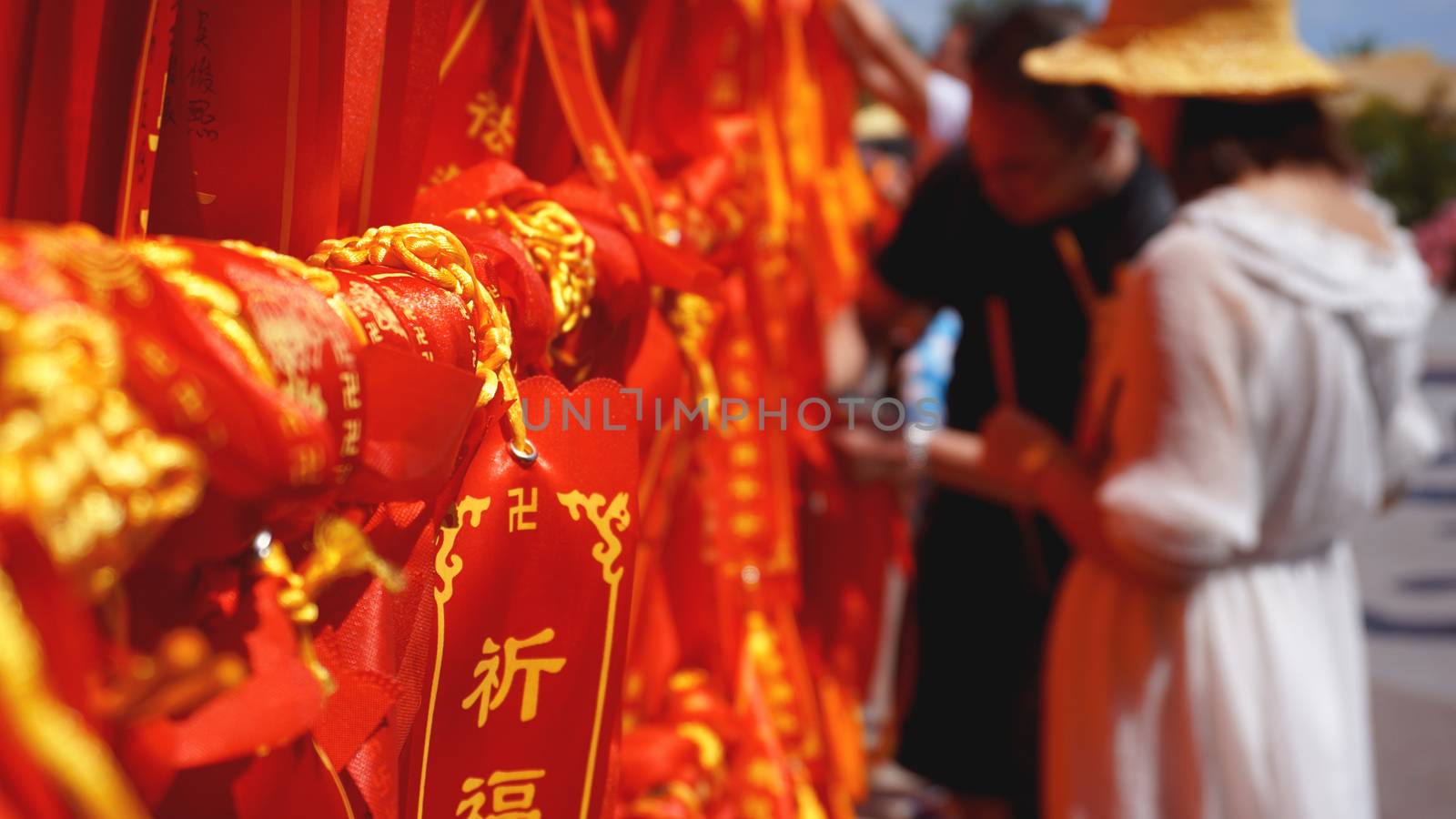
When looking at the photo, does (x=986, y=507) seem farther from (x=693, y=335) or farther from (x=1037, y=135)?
(x=693, y=335)

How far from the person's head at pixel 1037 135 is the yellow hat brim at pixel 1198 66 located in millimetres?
159

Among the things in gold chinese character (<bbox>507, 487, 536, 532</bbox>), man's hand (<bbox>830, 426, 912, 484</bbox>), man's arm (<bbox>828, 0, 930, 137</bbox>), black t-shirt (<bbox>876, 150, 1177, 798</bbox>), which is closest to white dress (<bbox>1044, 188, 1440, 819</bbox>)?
black t-shirt (<bbox>876, 150, 1177, 798</bbox>)

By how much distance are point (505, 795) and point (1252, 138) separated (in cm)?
105

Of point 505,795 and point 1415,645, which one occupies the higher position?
point 505,795

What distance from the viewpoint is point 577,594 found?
595mm

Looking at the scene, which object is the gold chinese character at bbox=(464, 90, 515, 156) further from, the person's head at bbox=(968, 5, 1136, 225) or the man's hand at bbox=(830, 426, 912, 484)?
A: the man's hand at bbox=(830, 426, 912, 484)

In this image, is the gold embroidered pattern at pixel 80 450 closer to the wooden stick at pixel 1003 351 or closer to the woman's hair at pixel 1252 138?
the woman's hair at pixel 1252 138

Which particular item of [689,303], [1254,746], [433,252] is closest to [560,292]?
[433,252]

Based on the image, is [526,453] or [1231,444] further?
[1231,444]

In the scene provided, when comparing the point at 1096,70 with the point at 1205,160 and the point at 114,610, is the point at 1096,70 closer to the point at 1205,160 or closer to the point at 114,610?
the point at 1205,160

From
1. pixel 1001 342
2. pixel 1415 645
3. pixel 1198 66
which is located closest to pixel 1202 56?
pixel 1198 66

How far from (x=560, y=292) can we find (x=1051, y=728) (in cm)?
102

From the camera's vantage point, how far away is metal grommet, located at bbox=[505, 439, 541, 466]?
1.89ft

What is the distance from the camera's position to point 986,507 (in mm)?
1800
